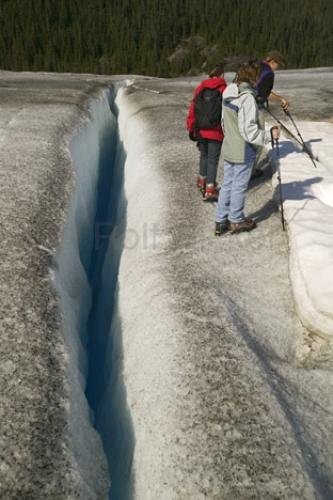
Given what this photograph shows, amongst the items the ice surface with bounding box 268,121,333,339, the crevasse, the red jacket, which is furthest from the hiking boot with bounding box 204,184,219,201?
the crevasse

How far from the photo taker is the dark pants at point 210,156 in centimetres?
819

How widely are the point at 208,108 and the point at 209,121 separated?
24cm

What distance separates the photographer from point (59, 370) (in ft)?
16.0

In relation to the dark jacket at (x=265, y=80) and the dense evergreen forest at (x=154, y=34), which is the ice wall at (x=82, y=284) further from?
the dense evergreen forest at (x=154, y=34)

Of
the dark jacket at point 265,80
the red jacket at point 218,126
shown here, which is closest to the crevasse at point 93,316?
the red jacket at point 218,126

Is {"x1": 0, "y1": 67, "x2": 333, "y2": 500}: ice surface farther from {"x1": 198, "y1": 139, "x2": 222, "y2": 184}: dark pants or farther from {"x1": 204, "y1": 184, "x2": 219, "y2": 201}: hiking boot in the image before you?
{"x1": 198, "y1": 139, "x2": 222, "y2": 184}: dark pants

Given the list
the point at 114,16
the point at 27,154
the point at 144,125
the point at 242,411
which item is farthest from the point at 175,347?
the point at 114,16

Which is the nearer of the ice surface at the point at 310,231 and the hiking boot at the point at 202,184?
the ice surface at the point at 310,231

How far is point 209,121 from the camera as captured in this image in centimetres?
774

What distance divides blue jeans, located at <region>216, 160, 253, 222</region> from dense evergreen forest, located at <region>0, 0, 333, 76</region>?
7900cm

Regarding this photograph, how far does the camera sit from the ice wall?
14.2ft

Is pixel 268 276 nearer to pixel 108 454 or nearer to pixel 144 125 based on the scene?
pixel 108 454

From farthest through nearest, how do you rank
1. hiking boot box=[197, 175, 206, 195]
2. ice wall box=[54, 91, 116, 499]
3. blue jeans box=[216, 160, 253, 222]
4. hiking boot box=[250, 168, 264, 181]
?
hiking boot box=[250, 168, 264, 181], hiking boot box=[197, 175, 206, 195], blue jeans box=[216, 160, 253, 222], ice wall box=[54, 91, 116, 499]

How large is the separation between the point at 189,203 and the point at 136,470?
19.3 ft
